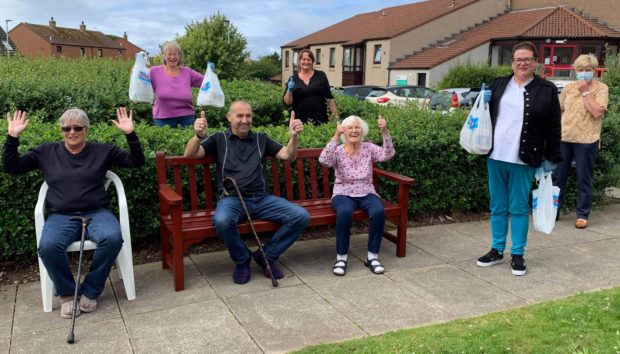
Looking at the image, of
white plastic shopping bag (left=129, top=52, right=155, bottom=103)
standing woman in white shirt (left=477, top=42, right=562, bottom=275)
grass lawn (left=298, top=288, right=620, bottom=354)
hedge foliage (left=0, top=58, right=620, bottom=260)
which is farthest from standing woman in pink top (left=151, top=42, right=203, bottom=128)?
grass lawn (left=298, top=288, right=620, bottom=354)

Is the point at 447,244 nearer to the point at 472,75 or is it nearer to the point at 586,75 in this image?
the point at 586,75

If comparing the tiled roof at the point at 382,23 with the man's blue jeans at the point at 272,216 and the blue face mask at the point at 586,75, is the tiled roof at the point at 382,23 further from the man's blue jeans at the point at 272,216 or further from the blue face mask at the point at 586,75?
the man's blue jeans at the point at 272,216

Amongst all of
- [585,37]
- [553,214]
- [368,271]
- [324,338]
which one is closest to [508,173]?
[553,214]

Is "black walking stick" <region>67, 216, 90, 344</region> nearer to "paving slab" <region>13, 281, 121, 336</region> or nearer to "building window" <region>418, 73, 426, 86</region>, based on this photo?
"paving slab" <region>13, 281, 121, 336</region>

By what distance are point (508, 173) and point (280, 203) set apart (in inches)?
77.5

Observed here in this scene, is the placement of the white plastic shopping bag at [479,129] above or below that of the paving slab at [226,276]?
above

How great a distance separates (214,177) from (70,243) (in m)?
1.53

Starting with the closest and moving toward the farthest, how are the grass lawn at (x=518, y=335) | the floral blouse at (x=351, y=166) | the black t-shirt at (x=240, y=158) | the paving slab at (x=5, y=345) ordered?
the grass lawn at (x=518, y=335)
the paving slab at (x=5, y=345)
the black t-shirt at (x=240, y=158)
the floral blouse at (x=351, y=166)

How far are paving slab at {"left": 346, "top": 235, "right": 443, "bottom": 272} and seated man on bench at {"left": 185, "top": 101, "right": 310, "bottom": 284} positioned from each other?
0.92m

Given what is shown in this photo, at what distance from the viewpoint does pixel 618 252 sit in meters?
5.19

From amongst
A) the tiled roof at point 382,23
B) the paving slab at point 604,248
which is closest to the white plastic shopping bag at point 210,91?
the paving slab at point 604,248

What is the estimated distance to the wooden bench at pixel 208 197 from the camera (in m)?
4.07

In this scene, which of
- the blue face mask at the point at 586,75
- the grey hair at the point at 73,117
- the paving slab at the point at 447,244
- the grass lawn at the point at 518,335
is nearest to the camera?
the grass lawn at the point at 518,335

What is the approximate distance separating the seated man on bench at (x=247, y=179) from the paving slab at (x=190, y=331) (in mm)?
592
